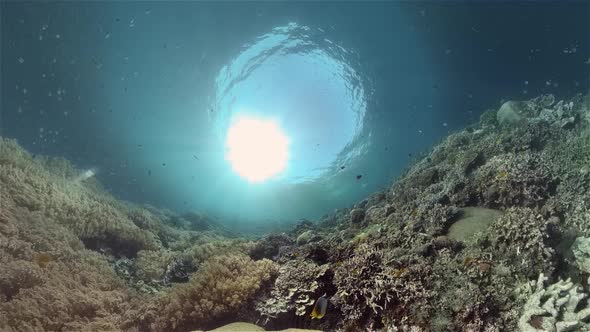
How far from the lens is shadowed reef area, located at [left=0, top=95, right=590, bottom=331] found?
5363 mm

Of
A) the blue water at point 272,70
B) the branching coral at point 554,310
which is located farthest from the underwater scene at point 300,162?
the blue water at point 272,70

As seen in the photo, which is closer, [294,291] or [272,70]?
[294,291]

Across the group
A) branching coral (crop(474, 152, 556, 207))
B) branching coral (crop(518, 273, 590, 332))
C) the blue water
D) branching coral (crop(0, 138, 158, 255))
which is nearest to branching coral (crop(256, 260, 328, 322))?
branching coral (crop(518, 273, 590, 332))

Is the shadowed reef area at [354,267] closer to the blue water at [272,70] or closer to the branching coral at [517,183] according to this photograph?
the branching coral at [517,183]

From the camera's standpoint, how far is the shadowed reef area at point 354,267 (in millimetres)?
5363

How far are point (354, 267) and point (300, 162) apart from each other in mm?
48335

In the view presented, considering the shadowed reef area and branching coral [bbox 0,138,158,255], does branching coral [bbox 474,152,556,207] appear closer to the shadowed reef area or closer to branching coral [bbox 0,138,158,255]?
the shadowed reef area

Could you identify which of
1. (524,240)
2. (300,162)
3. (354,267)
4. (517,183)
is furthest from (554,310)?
(300,162)

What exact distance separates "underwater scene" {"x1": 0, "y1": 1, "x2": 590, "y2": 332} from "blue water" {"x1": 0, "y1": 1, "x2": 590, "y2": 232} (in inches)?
6.5

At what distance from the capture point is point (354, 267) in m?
5.97

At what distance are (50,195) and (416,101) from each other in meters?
27.9

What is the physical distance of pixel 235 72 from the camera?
32.3 meters

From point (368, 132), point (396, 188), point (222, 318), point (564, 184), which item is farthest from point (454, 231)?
point (368, 132)

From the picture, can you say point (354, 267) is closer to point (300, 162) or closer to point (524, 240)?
point (524, 240)
